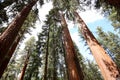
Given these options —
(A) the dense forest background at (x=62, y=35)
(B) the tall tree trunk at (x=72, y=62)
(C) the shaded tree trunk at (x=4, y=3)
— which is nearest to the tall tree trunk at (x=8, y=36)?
(A) the dense forest background at (x=62, y=35)

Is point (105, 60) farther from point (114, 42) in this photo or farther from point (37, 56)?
point (114, 42)

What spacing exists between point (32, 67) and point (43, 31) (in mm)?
5993

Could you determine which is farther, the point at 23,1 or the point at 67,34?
the point at 67,34

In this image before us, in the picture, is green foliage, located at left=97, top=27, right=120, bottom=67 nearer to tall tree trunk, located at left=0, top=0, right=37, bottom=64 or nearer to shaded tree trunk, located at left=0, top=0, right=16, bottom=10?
shaded tree trunk, located at left=0, top=0, right=16, bottom=10

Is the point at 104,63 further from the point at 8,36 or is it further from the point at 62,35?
the point at 62,35

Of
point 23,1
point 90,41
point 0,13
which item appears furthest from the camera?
point 23,1

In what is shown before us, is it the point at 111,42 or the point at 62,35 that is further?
the point at 111,42

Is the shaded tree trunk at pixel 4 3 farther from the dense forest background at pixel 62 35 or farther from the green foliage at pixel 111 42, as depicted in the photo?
the green foliage at pixel 111 42

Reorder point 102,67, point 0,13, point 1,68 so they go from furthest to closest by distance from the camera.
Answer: point 1,68 < point 0,13 < point 102,67

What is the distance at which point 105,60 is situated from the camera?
657 centimetres

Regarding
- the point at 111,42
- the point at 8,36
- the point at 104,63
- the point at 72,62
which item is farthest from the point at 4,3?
the point at 111,42

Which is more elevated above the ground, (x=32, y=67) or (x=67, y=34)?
(x=67, y=34)

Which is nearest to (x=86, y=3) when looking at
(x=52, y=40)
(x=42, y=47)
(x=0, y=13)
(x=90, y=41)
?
(x=90, y=41)

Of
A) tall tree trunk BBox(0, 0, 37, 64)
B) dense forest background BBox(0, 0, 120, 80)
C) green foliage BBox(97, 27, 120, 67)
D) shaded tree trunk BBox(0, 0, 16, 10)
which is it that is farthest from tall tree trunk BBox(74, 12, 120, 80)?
green foliage BBox(97, 27, 120, 67)
